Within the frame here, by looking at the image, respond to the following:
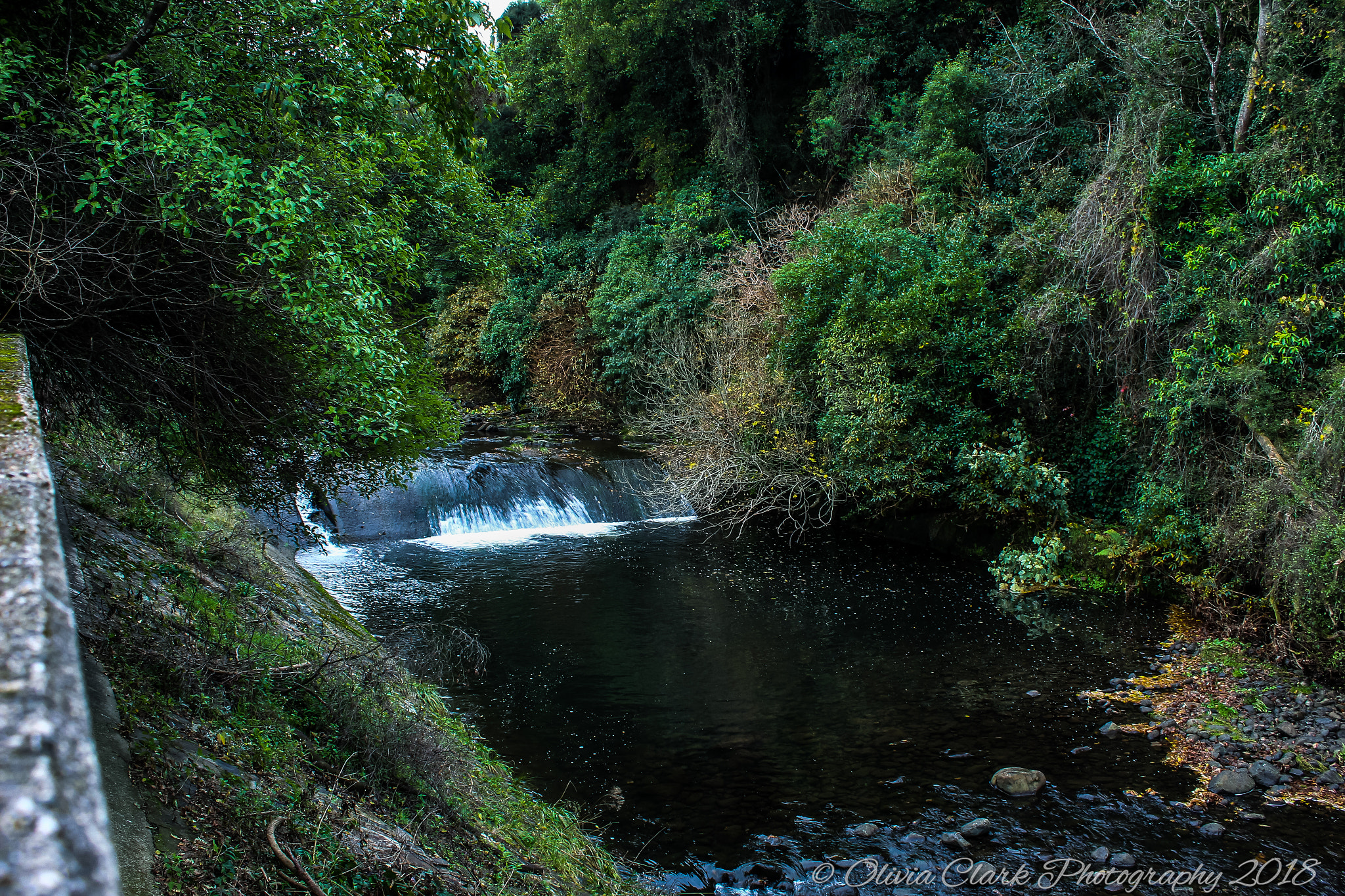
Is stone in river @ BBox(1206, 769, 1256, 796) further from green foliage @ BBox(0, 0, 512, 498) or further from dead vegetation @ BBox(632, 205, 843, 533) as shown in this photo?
dead vegetation @ BBox(632, 205, 843, 533)

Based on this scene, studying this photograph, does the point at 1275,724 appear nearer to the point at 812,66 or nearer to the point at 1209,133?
the point at 1209,133

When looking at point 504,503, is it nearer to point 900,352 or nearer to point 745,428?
point 745,428

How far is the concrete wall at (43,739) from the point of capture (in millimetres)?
622

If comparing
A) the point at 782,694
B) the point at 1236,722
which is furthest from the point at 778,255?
the point at 1236,722

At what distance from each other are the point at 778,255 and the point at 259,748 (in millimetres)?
16174

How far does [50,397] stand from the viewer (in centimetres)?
497

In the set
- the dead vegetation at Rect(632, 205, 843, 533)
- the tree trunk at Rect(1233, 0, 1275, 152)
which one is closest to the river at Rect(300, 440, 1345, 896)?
the dead vegetation at Rect(632, 205, 843, 533)

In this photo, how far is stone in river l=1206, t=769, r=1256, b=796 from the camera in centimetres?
665

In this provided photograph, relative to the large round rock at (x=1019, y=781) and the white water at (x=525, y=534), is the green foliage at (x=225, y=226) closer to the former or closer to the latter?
the large round rock at (x=1019, y=781)

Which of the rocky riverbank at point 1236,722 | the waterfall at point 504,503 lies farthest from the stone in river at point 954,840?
the waterfall at point 504,503

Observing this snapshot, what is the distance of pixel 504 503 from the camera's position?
16.7 m

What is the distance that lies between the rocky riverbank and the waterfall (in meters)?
10.3

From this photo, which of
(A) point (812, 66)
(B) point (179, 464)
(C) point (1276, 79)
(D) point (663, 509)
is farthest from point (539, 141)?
(B) point (179, 464)

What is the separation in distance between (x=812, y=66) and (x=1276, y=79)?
15.8m
